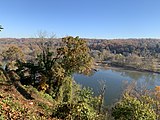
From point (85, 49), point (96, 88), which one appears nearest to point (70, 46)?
point (85, 49)

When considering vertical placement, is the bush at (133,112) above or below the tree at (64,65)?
below

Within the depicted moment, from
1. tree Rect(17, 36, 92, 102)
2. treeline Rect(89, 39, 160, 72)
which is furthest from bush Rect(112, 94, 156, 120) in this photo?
treeline Rect(89, 39, 160, 72)

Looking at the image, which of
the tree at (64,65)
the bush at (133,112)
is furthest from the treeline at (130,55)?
the bush at (133,112)

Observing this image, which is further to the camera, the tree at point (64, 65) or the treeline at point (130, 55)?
the treeline at point (130, 55)

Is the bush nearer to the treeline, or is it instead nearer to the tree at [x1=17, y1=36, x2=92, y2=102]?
the tree at [x1=17, y1=36, x2=92, y2=102]

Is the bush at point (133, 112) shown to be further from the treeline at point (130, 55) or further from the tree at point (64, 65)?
the treeline at point (130, 55)

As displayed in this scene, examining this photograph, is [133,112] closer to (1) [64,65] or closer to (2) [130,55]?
(1) [64,65]

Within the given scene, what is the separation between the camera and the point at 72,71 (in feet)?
85.4

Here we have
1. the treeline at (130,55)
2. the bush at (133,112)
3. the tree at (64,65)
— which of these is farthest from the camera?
the treeline at (130,55)

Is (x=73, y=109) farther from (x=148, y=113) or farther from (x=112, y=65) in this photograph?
(x=112, y=65)

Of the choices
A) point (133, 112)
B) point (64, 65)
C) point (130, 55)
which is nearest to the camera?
point (133, 112)

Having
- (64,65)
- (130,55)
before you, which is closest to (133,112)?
(64,65)

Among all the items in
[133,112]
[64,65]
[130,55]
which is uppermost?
[64,65]

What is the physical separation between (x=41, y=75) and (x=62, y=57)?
9.82 ft
